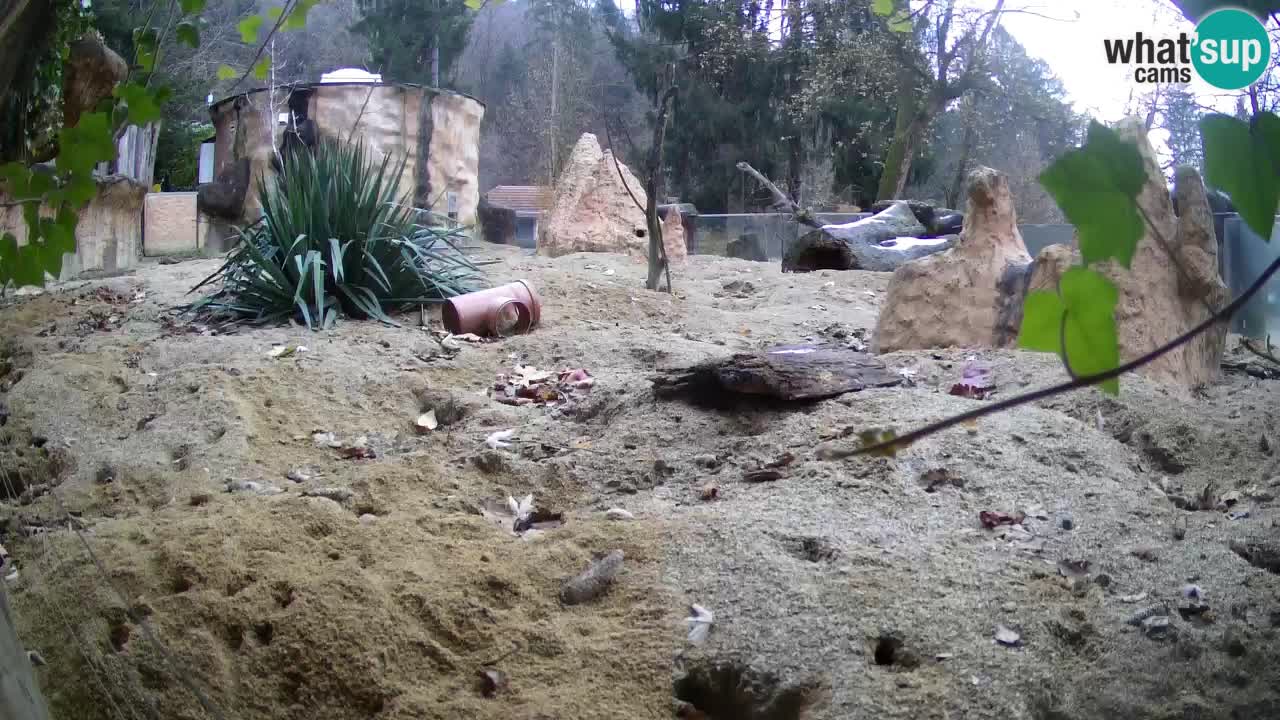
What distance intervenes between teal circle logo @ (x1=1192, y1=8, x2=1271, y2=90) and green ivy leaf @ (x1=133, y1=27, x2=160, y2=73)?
5.08 ft

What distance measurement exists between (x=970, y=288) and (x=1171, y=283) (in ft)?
2.49

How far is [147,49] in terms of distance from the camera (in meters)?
1.81

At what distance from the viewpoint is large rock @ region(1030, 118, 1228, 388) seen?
12.4 feet

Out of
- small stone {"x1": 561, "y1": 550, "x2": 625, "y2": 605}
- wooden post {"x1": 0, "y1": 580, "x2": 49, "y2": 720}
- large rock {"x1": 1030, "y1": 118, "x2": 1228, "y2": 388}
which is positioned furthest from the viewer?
large rock {"x1": 1030, "y1": 118, "x2": 1228, "y2": 388}

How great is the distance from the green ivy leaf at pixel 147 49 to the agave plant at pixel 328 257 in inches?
135

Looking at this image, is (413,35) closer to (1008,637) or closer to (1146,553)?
(1146,553)

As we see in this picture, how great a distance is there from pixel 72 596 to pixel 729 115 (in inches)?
460

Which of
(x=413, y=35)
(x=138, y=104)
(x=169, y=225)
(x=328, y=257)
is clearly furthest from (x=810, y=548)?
(x=413, y=35)

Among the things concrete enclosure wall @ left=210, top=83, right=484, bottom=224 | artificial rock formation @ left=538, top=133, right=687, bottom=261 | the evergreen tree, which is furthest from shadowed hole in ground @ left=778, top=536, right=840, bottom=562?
the evergreen tree

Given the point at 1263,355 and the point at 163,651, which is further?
the point at 1263,355

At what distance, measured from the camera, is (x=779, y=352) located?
3406 mm

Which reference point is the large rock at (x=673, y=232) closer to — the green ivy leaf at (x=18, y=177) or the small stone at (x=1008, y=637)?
the small stone at (x=1008, y=637)

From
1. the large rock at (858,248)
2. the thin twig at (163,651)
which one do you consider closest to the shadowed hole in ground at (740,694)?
the thin twig at (163,651)

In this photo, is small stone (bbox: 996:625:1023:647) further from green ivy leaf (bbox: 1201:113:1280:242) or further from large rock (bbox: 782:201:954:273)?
large rock (bbox: 782:201:954:273)
